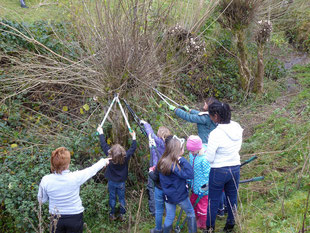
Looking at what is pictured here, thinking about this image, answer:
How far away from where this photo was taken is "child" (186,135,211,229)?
371 cm

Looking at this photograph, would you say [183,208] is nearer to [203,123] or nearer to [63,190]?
[203,123]

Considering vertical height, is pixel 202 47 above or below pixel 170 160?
above

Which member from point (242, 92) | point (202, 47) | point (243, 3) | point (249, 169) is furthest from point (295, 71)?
point (249, 169)

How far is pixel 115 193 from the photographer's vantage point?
15.0 ft

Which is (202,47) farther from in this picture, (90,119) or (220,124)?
(220,124)

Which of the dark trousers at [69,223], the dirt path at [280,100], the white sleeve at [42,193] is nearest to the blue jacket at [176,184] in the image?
the dark trousers at [69,223]

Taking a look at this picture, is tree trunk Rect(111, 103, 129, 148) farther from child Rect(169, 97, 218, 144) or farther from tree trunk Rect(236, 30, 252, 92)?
tree trunk Rect(236, 30, 252, 92)

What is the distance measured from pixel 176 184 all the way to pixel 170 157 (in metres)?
0.33

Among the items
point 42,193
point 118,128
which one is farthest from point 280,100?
point 42,193

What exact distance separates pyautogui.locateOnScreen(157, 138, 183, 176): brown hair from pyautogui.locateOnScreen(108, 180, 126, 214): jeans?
3.94 feet

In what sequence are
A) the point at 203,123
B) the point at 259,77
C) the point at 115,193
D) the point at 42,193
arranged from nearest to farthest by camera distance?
the point at 42,193 < the point at 203,123 < the point at 115,193 < the point at 259,77

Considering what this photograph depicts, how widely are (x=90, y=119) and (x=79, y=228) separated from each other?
94.8 inches

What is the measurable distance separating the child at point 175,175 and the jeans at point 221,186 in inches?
9.2

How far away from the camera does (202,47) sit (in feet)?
23.9
